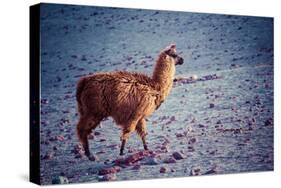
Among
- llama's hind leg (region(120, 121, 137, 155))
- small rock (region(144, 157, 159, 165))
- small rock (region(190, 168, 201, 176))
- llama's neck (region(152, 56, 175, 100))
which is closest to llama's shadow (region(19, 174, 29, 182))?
llama's hind leg (region(120, 121, 137, 155))

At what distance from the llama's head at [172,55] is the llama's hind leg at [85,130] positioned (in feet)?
4.18

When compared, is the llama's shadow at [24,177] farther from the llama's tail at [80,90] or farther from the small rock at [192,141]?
the small rock at [192,141]

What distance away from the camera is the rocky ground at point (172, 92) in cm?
897

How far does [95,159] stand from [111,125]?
17.6 inches

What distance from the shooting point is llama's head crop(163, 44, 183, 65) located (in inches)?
378

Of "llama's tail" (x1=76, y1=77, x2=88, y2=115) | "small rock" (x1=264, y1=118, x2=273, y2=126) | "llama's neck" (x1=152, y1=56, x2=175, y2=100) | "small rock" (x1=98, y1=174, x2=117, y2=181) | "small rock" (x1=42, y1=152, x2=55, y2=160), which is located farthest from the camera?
"small rock" (x1=264, y1=118, x2=273, y2=126)

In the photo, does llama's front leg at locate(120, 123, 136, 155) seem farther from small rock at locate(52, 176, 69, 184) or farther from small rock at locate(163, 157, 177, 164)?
small rock at locate(52, 176, 69, 184)

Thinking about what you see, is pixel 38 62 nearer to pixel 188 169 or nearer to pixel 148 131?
pixel 148 131

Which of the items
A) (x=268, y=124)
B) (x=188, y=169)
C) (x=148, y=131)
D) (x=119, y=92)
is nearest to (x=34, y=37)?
(x=119, y=92)

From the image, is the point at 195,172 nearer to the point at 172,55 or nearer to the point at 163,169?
the point at 163,169

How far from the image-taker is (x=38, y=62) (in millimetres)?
8883

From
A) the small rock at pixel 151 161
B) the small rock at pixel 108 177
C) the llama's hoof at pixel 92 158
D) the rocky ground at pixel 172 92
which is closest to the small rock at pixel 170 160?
the rocky ground at pixel 172 92

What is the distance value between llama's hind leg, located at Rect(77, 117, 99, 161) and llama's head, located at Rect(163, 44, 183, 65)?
127cm

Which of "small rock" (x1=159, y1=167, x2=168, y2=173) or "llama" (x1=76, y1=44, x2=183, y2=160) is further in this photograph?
"small rock" (x1=159, y1=167, x2=168, y2=173)
